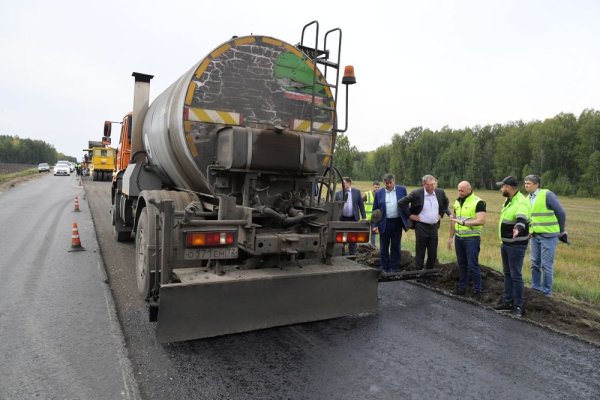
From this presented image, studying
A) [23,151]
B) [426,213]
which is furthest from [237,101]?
[23,151]

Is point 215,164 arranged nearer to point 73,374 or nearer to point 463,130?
point 73,374

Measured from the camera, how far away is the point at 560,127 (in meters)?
60.0

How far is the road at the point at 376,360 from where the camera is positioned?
320 cm

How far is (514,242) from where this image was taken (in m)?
5.14

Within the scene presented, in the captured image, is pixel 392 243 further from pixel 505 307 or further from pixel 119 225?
pixel 119 225

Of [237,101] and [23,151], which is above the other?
[23,151]

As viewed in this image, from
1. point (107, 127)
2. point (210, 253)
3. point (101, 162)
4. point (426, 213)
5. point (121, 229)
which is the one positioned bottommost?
point (121, 229)

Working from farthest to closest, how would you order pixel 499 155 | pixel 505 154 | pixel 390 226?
1. pixel 499 155
2. pixel 505 154
3. pixel 390 226

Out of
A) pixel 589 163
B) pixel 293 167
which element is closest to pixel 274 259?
pixel 293 167

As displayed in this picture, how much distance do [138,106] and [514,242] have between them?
667cm

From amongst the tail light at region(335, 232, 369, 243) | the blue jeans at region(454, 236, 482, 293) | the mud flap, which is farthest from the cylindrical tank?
the blue jeans at region(454, 236, 482, 293)

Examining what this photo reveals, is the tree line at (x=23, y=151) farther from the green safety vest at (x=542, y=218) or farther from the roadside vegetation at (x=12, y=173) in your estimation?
the green safety vest at (x=542, y=218)

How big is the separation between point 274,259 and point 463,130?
8868 cm

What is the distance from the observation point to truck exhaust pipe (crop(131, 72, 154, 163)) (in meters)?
7.62
